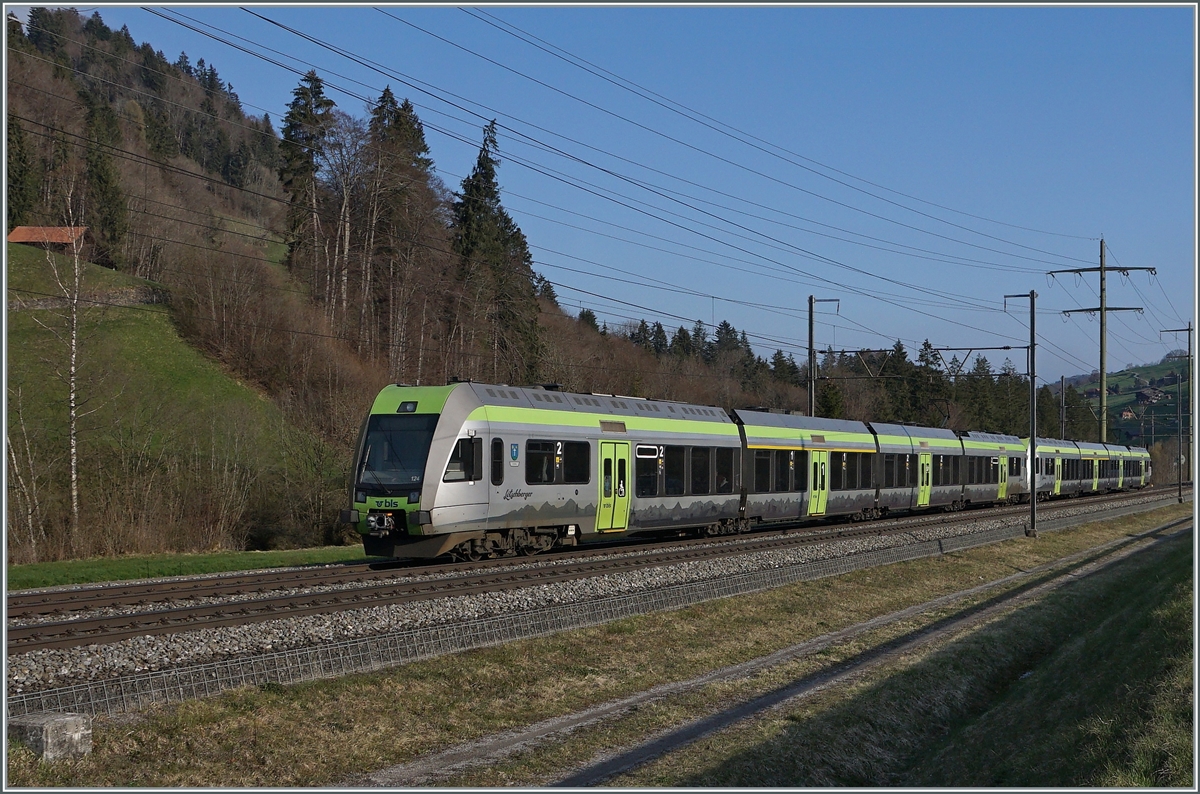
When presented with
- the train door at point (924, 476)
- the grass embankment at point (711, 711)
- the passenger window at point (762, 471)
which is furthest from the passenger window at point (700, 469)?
the train door at point (924, 476)

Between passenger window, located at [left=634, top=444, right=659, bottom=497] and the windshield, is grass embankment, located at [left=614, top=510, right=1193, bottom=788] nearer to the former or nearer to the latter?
the windshield

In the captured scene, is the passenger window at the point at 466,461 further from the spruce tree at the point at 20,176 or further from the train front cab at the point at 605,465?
the spruce tree at the point at 20,176

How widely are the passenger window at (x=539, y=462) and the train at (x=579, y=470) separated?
0.03 meters

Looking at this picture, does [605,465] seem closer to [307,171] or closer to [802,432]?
[802,432]

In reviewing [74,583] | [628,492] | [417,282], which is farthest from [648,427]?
[417,282]

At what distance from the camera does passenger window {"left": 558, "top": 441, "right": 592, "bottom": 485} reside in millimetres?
23031

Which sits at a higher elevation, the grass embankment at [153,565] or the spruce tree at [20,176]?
the spruce tree at [20,176]

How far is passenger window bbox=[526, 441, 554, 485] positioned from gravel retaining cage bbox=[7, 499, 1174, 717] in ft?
15.5

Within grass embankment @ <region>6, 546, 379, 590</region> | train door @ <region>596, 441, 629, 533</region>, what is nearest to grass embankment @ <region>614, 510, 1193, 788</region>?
train door @ <region>596, 441, 629, 533</region>

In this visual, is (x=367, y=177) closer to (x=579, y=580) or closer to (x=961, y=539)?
(x=961, y=539)

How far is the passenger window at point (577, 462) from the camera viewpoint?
23031 millimetres

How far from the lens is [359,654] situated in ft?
40.0

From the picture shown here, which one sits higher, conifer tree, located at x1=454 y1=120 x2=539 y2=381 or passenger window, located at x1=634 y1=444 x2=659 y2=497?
conifer tree, located at x1=454 y1=120 x2=539 y2=381

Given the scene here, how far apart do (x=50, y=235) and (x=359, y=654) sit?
34.4 meters
